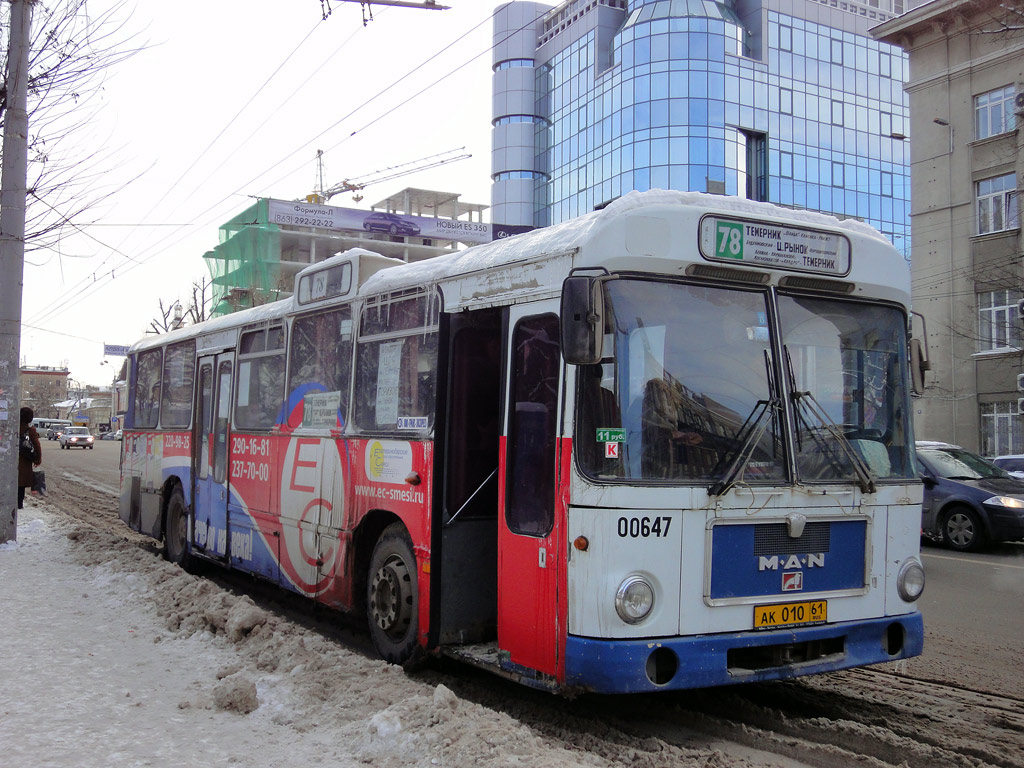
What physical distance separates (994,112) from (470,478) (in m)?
32.8

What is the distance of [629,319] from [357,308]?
129 inches

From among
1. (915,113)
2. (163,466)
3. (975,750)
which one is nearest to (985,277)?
(915,113)

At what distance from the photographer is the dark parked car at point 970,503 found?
1380 cm

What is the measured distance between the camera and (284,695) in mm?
5430

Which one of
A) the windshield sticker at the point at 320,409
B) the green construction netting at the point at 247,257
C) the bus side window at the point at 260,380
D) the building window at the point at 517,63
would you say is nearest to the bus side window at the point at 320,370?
the windshield sticker at the point at 320,409

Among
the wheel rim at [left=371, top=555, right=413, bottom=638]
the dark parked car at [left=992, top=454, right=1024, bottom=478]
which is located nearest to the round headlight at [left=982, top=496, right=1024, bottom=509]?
the dark parked car at [left=992, top=454, right=1024, bottom=478]

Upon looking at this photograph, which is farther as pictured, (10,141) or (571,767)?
(10,141)

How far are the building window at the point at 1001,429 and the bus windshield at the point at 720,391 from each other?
2928cm

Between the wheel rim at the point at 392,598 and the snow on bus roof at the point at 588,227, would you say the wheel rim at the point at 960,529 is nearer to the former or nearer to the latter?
the snow on bus roof at the point at 588,227

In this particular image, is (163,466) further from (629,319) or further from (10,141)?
(629,319)

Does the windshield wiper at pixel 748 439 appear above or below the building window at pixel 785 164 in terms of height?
below

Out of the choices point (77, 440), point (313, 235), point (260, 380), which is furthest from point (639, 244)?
point (313, 235)

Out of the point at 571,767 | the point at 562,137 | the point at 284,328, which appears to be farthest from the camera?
the point at 562,137

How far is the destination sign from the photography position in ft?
18.1
